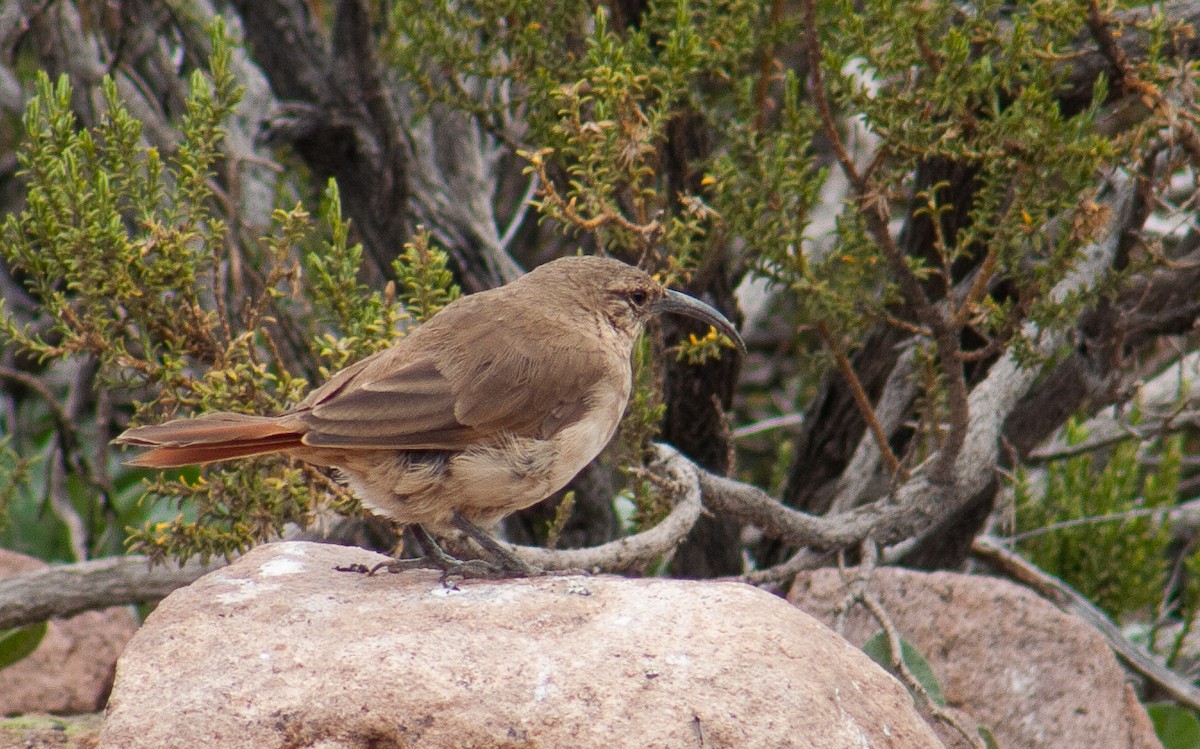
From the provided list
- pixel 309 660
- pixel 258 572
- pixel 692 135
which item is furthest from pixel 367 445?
pixel 692 135

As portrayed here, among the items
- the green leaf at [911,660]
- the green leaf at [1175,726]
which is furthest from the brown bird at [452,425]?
the green leaf at [1175,726]

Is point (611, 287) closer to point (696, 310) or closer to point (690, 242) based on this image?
point (696, 310)

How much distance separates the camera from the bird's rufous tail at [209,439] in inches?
135

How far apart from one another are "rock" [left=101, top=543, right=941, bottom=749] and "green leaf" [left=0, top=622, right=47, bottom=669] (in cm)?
142

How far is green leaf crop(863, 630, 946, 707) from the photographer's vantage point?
153 inches

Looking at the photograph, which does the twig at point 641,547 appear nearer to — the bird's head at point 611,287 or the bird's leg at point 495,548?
the bird's leg at point 495,548

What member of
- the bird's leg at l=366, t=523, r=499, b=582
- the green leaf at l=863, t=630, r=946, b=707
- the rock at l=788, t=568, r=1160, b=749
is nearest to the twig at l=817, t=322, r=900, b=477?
the rock at l=788, t=568, r=1160, b=749

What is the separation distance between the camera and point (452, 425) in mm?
3734

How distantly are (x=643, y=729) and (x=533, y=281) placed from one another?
203cm

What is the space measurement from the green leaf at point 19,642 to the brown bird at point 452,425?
118cm

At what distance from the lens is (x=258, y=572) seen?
11.5 ft

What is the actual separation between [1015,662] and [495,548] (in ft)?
5.91

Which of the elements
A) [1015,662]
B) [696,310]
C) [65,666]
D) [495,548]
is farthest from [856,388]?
[65,666]

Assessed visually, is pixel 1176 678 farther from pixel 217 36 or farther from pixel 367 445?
pixel 217 36
